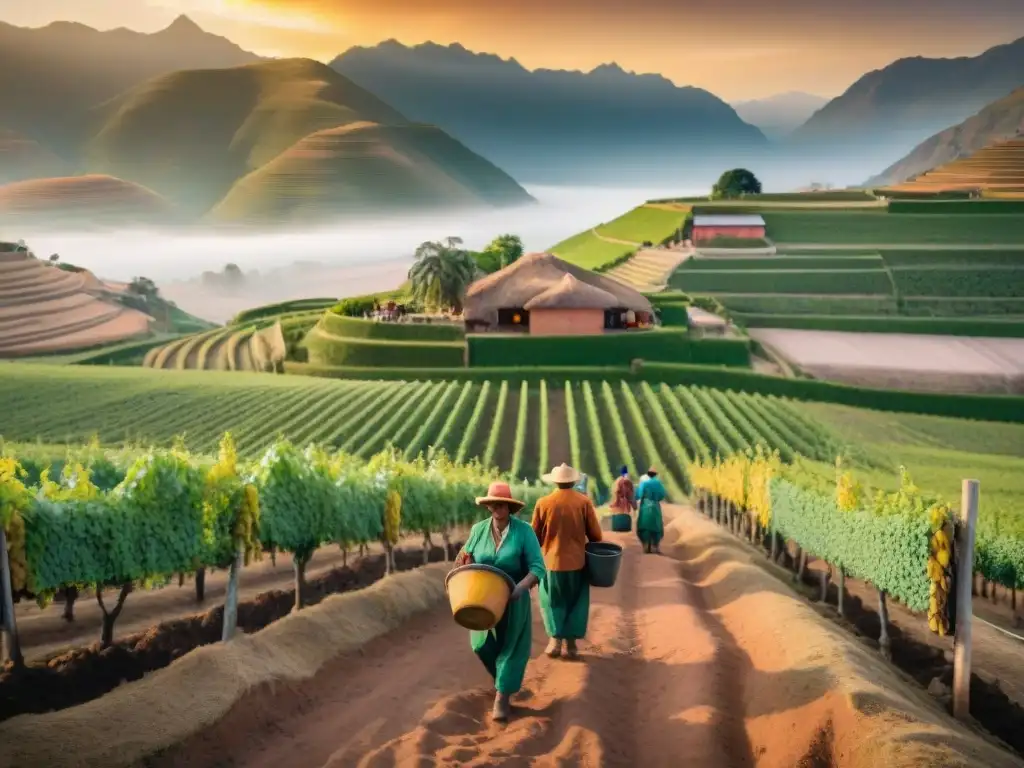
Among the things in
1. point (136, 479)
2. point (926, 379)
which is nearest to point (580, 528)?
point (136, 479)

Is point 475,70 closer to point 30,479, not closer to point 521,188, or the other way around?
point 521,188

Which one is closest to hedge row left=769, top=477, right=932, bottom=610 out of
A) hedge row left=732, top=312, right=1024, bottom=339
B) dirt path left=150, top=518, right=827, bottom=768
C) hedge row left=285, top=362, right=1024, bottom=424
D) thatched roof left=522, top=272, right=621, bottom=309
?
dirt path left=150, top=518, right=827, bottom=768

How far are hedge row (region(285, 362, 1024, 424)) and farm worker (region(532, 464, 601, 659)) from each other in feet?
88.7

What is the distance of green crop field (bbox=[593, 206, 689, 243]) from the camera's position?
6894 cm

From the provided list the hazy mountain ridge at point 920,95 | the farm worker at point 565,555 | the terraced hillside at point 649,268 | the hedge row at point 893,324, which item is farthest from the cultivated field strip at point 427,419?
the hazy mountain ridge at point 920,95

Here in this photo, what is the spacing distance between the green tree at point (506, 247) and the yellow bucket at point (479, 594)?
51.1 meters

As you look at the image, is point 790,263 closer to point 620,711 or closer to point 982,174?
point 982,174

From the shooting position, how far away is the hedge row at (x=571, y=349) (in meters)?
38.1

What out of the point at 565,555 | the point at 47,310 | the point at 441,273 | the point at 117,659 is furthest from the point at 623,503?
the point at 441,273

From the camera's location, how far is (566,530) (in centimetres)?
782

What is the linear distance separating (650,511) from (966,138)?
121 meters

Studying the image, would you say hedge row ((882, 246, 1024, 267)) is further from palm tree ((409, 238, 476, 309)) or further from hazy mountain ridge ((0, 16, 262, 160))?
hazy mountain ridge ((0, 16, 262, 160))

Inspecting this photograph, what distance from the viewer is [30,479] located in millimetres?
14617

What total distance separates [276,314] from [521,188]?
5521 centimetres
